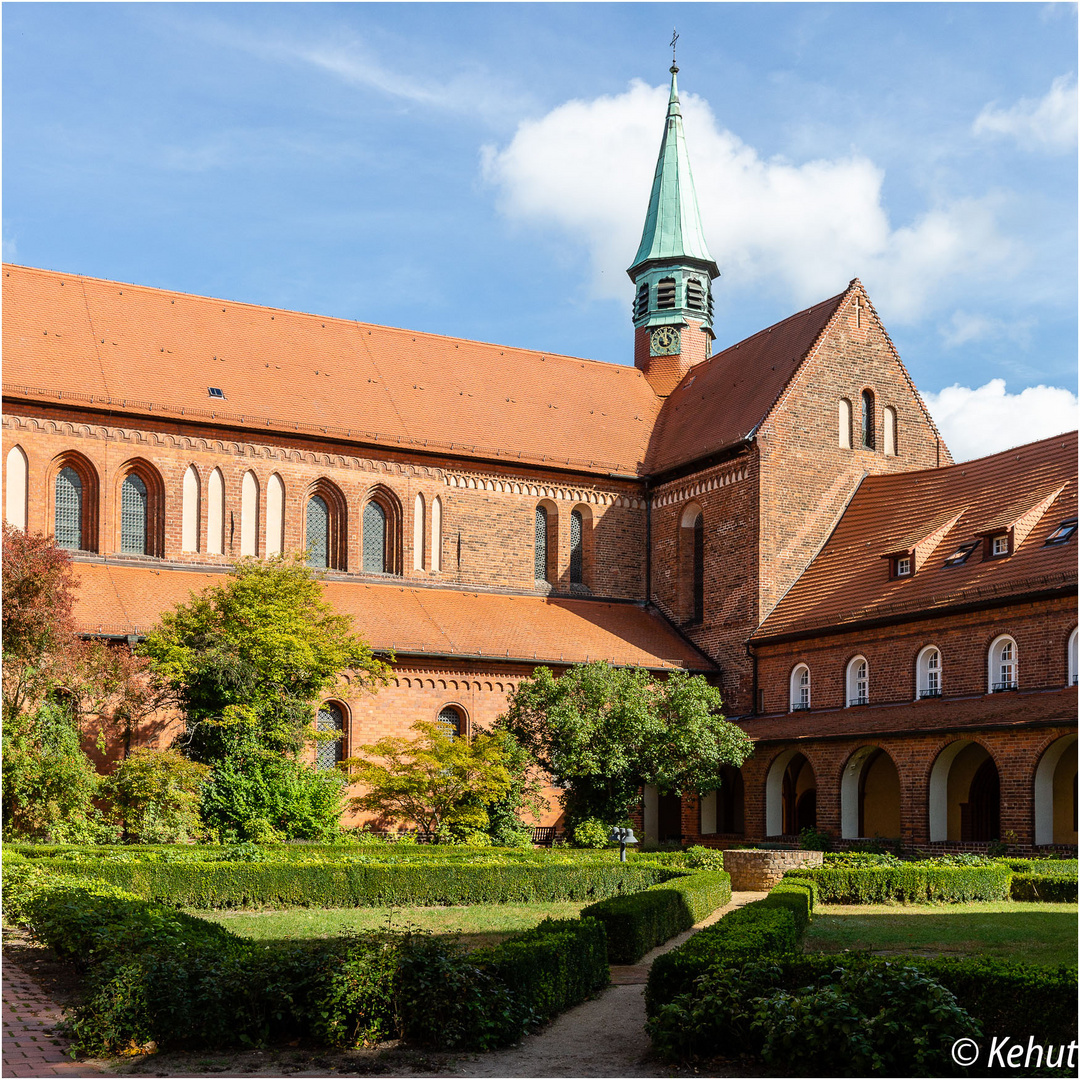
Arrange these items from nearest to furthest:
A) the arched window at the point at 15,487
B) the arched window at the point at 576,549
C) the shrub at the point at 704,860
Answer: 1. the shrub at the point at 704,860
2. the arched window at the point at 15,487
3. the arched window at the point at 576,549

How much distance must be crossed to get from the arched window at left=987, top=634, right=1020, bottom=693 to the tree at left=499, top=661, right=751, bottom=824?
270 inches

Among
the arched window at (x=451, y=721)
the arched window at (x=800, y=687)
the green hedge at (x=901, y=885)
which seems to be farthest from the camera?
the arched window at (x=800, y=687)

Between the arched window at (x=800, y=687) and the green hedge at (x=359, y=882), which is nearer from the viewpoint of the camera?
the green hedge at (x=359, y=882)

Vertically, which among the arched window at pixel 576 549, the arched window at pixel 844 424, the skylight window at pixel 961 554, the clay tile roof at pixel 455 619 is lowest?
the clay tile roof at pixel 455 619

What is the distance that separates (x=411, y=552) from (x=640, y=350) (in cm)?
1535

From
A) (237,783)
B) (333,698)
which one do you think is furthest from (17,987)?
(333,698)

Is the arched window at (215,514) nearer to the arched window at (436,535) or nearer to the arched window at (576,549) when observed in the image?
the arched window at (436,535)

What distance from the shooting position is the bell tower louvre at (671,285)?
167ft

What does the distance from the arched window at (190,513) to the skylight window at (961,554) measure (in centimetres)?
2070

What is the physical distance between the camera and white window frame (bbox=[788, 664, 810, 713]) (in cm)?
3741

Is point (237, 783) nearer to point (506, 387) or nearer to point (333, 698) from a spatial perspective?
point (333, 698)

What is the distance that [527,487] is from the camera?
43.7m

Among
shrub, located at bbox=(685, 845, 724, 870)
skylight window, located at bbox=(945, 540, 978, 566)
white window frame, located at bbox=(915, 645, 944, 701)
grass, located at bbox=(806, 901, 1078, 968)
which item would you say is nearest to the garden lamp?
shrub, located at bbox=(685, 845, 724, 870)

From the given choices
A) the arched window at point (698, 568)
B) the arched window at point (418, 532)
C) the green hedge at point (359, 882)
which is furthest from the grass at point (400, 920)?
the arched window at point (698, 568)
